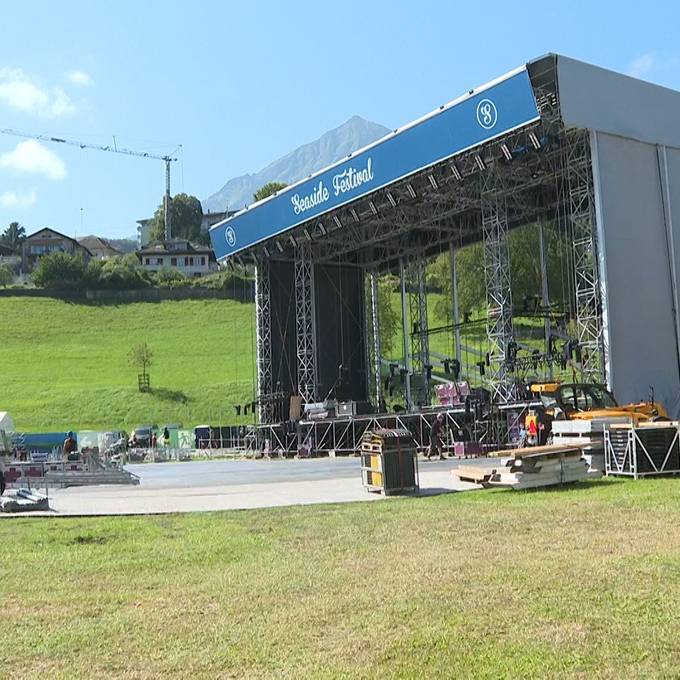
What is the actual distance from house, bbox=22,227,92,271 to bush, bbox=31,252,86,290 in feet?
98.2

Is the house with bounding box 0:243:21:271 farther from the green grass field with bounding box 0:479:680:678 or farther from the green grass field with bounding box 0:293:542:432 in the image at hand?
the green grass field with bounding box 0:479:680:678

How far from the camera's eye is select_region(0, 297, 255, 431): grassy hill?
57.3 meters

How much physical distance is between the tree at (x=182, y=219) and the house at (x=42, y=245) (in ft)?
43.0

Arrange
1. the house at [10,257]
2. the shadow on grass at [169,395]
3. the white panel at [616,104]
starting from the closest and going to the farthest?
1. the white panel at [616,104]
2. the shadow on grass at [169,395]
3. the house at [10,257]

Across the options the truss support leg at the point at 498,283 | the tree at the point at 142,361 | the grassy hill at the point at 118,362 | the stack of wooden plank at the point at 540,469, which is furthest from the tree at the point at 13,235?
the stack of wooden plank at the point at 540,469

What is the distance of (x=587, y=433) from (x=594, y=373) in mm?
10265

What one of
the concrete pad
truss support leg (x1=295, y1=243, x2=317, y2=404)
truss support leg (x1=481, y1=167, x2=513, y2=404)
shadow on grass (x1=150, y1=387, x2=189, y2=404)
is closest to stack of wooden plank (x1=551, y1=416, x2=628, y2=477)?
the concrete pad

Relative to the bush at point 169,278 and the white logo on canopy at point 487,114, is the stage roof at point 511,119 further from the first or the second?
the bush at point 169,278

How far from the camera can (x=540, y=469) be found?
12602mm

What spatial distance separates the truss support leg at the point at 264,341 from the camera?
1527 inches

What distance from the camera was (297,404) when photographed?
37.6 m

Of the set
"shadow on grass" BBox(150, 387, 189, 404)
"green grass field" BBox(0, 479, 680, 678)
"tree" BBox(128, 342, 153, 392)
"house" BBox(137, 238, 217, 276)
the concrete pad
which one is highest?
"house" BBox(137, 238, 217, 276)

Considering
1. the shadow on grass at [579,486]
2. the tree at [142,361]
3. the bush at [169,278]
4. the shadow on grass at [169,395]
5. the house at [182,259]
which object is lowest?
the shadow on grass at [579,486]

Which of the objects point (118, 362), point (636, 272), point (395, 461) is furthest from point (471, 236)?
point (118, 362)
